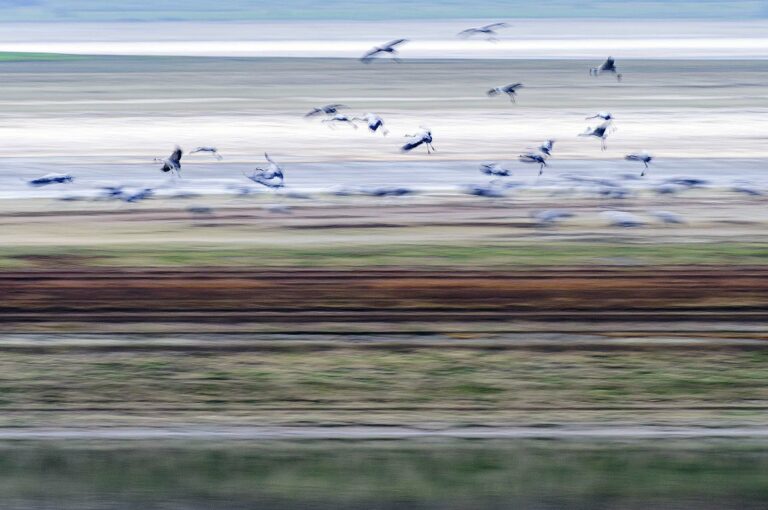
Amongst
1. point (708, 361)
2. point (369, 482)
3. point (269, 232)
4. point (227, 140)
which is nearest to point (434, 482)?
point (369, 482)

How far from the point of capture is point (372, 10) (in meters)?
117

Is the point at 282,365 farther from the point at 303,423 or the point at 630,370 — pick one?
the point at 630,370

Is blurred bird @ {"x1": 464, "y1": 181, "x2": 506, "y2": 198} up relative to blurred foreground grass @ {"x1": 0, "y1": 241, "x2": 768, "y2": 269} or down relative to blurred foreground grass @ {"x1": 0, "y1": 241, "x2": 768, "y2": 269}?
up

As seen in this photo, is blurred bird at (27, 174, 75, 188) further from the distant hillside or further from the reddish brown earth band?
the distant hillside

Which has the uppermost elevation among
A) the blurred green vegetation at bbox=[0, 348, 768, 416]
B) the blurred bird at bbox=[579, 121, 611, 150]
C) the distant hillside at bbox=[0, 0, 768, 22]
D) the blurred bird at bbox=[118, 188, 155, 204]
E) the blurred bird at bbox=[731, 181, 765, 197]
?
the distant hillside at bbox=[0, 0, 768, 22]

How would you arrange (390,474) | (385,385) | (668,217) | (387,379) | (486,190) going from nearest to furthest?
1. (390,474)
2. (385,385)
3. (387,379)
4. (668,217)
5. (486,190)

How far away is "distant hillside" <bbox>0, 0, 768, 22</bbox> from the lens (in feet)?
363

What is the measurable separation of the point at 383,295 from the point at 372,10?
355 ft

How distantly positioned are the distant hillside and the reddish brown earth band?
3836 inches

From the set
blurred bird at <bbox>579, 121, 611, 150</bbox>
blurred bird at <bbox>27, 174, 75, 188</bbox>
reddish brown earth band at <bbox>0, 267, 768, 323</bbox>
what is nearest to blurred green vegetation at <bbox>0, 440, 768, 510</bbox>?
reddish brown earth band at <bbox>0, 267, 768, 323</bbox>

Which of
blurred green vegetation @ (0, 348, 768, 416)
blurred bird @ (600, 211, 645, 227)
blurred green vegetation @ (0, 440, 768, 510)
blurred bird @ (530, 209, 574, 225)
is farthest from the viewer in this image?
blurred bird @ (530, 209, 574, 225)

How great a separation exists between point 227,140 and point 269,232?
10.2 meters

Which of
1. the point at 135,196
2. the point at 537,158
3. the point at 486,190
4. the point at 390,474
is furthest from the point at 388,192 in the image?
the point at 390,474

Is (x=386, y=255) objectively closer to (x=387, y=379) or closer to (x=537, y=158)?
(x=387, y=379)
